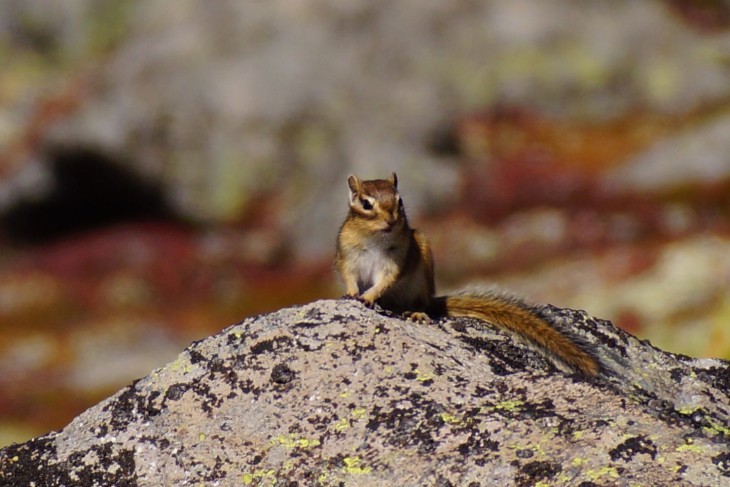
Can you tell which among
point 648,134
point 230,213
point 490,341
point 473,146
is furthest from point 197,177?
point 490,341

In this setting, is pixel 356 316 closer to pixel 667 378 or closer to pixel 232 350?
pixel 232 350

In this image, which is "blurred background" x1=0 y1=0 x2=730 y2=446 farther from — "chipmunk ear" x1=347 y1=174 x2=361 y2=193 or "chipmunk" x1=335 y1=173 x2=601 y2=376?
"chipmunk" x1=335 y1=173 x2=601 y2=376

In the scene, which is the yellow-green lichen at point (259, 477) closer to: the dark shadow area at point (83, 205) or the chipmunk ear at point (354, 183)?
the chipmunk ear at point (354, 183)

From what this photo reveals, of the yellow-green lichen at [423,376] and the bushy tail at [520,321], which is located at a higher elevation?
the bushy tail at [520,321]

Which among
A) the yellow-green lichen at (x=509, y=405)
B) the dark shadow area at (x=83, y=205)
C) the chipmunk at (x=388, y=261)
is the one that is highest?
the dark shadow area at (x=83, y=205)

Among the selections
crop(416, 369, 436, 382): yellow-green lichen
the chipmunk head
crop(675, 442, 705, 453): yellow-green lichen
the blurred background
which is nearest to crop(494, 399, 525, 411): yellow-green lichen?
crop(416, 369, 436, 382): yellow-green lichen

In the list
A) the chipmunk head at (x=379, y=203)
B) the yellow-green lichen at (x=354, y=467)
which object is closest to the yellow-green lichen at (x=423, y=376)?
the yellow-green lichen at (x=354, y=467)
